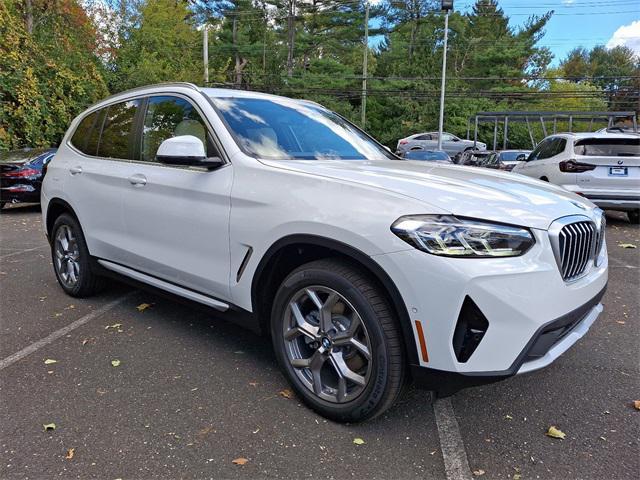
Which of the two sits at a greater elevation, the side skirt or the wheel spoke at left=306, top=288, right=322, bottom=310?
the wheel spoke at left=306, top=288, right=322, bottom=310

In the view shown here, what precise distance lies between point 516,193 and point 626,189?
301 inches

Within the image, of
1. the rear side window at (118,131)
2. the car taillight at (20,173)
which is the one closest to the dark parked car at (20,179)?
the car taillight at (20,173)

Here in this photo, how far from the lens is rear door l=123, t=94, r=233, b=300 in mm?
3023

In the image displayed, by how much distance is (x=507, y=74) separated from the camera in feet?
133

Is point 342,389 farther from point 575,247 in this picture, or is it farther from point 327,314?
point 575,247

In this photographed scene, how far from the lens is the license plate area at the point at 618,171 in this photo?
28.8ft

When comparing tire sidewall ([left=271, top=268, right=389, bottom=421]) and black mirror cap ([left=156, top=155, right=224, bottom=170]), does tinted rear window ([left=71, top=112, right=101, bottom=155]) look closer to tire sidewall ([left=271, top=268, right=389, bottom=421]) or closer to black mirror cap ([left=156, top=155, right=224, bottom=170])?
black mirror cap ([left=156, top=155, right=224, bottom=170])

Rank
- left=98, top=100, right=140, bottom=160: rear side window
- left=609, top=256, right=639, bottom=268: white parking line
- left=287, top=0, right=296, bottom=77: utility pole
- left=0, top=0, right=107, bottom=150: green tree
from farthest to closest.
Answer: left=287, top=0, right=296, bottom=77: utility pole < left=0, top=0, right=107, bottom=150: green tree < left=609, top=256, right=639, bottom=268: white parking line < left=98, top=100, right=140, bottom=160: rear side window

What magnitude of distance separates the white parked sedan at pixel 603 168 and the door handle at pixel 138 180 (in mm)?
7512

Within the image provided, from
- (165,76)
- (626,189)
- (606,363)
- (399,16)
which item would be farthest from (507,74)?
(606,363)

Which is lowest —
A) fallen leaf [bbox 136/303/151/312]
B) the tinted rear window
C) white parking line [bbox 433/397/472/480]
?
white parking line [bbox 433/397/472/480]

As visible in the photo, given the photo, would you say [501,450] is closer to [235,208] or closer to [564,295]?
[564,295]

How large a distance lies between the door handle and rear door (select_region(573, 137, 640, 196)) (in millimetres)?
8012

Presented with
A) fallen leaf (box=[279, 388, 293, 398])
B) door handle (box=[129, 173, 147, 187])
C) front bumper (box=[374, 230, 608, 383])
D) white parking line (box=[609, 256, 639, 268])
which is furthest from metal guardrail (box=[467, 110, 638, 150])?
fallen leaf (box=[279, 388, 293, 398])
